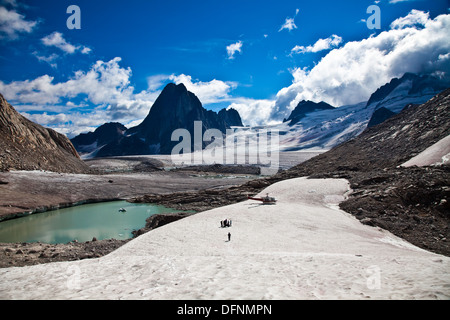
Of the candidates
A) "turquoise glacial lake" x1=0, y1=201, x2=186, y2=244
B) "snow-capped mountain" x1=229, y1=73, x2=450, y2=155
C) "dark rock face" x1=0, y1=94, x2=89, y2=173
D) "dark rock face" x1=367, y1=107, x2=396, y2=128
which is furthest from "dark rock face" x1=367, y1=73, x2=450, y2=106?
"dark rock face" x1=0, y1=94, x2=89, y2=173

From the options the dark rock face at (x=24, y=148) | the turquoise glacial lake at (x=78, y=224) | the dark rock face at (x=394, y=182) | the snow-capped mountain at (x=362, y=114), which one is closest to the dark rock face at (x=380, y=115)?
the snow-capped mountain at (x=362, y=114)

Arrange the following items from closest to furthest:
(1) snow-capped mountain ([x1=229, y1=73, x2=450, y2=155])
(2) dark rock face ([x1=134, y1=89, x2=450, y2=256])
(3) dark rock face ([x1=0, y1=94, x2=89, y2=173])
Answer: (2) dark rock face ([x1=134, y1=89, x2=450, y2=256])
(3) dark rock face ([x1=0, y1=94, x2=89, y2=173])
(1) snow-capped mountain ([x1=229, y1=73, x2=450, y2=155])

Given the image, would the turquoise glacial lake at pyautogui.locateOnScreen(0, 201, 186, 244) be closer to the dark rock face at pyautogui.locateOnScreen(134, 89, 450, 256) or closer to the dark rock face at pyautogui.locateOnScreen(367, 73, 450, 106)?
the dark rock face at pyautogui.locateOnScreen(134, 89, 450, 256)

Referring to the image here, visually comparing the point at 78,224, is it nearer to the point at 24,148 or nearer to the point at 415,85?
the point at 24,148

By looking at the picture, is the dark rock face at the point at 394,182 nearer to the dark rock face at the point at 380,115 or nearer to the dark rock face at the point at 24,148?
the dark rock face at the point at 24,148
